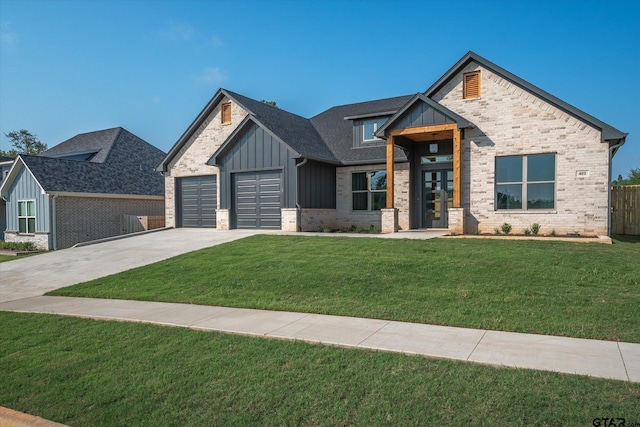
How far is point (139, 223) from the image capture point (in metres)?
24.8

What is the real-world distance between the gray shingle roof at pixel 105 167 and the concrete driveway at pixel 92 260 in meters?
6.35

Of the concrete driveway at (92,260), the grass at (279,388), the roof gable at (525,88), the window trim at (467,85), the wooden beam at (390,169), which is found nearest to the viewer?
the grass at (279,388)

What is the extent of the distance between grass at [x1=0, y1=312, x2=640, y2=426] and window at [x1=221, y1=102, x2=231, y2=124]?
1744cm

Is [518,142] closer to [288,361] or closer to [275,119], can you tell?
[275,119]

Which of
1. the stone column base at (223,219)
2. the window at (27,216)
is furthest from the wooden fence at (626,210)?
the window at (27,216)

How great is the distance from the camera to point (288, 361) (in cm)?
515

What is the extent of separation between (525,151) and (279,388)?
48.1 feet

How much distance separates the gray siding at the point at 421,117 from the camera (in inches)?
669

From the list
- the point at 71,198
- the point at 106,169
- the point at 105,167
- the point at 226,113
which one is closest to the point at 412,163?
the point at 226,113

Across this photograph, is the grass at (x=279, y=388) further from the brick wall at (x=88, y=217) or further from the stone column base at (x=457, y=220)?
the brick wall at (x=88, y=217)

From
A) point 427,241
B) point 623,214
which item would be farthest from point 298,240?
point 623,214

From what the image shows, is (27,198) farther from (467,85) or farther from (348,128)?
(467,85)

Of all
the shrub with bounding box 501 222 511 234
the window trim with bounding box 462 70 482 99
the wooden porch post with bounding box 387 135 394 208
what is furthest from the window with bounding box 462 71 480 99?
the shrub with bounding box 501 222 511 234

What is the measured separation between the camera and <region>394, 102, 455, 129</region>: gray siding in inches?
669
